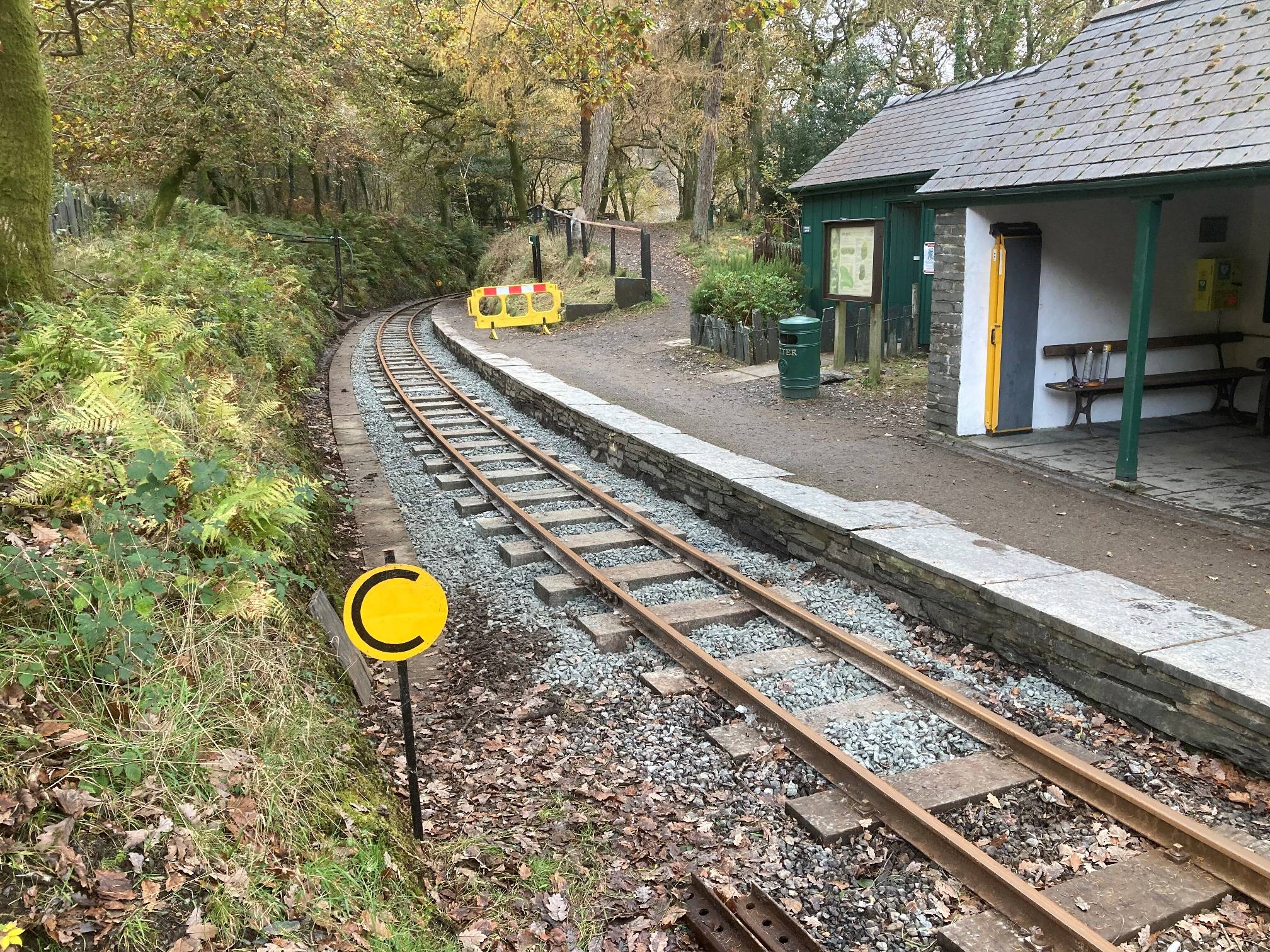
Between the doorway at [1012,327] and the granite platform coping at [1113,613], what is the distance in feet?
16.1

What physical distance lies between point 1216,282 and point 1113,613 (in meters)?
7.35

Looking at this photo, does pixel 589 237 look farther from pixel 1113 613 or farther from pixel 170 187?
pixel 1113 613

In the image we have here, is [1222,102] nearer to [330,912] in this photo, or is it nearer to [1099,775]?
[1099,775]

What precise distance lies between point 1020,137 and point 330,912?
992cm

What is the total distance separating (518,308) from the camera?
23906 millimetres

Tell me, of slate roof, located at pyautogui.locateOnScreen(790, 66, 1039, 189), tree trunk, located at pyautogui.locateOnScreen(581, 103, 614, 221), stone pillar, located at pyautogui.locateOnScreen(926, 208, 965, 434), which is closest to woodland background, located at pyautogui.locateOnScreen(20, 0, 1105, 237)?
tree trunk, located at pyautogui.locateOnScreen(581, 103, 614, 221)

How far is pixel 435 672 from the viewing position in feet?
20.1

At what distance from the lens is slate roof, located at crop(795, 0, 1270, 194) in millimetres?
7766

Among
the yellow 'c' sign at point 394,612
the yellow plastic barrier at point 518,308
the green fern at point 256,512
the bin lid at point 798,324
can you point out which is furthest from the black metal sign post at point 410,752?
the yellow plastic barrier at point 518,308

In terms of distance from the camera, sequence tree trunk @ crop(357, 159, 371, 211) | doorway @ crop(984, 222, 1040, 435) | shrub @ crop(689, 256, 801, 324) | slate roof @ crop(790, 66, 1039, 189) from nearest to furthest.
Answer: doorway @ crop(984, 222, 1040, 435), slate roof @ crop(790, 66, 1039, 189), shrub @ crop(689, 256, 801, 324), tree trunk @ crop(357, 159, 371, 211)

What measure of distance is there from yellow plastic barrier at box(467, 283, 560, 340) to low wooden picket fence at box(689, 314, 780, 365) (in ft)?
17.8

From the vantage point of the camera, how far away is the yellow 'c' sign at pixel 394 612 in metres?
3.95

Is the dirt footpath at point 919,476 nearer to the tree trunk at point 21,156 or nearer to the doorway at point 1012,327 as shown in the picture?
the doorway at point 1012,327

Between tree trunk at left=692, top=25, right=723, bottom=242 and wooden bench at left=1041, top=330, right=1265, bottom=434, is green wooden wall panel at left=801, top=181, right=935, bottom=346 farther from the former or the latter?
tree trunk at left=692, top=25, right=723, bottom=242
